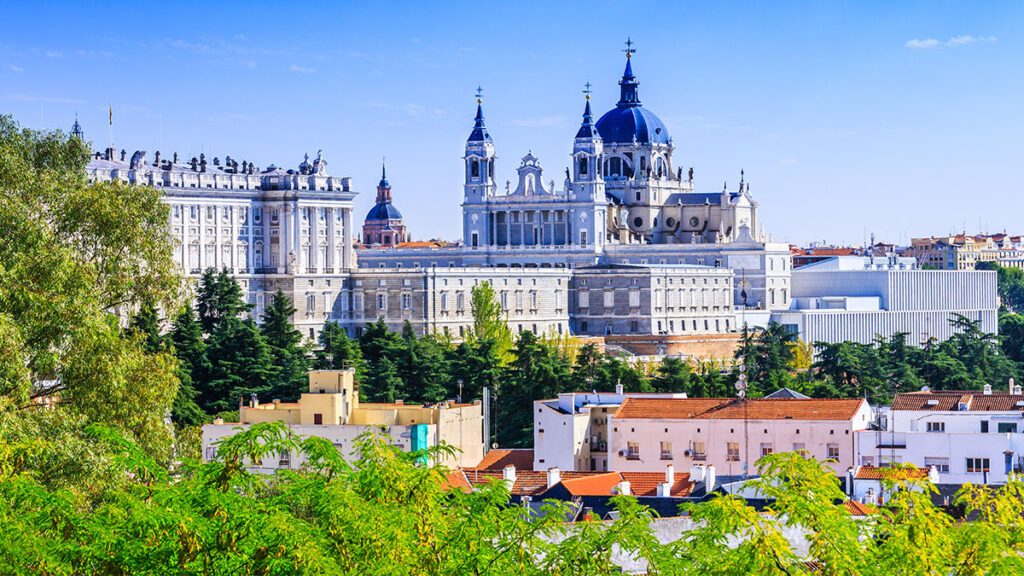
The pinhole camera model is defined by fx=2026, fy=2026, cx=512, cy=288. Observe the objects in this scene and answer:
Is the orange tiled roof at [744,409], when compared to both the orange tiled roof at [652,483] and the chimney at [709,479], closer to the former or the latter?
the orange tiled roof at [652,483]

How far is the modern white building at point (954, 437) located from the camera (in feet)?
167

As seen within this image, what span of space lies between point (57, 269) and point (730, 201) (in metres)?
115

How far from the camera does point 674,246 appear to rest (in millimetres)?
137375

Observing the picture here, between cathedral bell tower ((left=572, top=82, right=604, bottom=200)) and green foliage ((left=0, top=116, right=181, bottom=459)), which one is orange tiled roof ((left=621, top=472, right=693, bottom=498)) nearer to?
green foliage ((left=0, top=116, right=181, bottom=459))

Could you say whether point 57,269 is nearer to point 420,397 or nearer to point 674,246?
point 420,397

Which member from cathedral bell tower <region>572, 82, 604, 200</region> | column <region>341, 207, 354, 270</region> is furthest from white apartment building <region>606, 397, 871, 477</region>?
cathedral bell tower <region>572, 82, 604, 200</region>

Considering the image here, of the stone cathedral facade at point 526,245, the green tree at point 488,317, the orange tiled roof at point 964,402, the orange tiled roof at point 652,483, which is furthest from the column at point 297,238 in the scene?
the orange tiled roof at point 652,483

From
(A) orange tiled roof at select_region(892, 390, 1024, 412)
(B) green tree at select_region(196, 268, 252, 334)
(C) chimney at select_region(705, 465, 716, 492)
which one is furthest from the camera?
(B) green tree at select_region(196, 268, 252, 334)

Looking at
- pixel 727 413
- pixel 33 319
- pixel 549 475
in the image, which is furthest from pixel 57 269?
pixel 727 413

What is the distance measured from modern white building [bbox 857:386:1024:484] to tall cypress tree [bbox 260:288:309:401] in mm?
27180

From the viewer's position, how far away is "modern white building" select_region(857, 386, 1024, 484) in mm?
50906

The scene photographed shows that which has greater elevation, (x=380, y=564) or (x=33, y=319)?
(x=33, y=319)

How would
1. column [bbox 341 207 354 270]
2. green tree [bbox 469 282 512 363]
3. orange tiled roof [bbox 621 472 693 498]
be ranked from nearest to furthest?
orange tiled roof [bbox 621 472 693 498] → green tree [bbox 469 282 512 363] → column [bbox 341 207 354 270]

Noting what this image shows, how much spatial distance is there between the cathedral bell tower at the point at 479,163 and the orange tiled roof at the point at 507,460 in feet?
267
